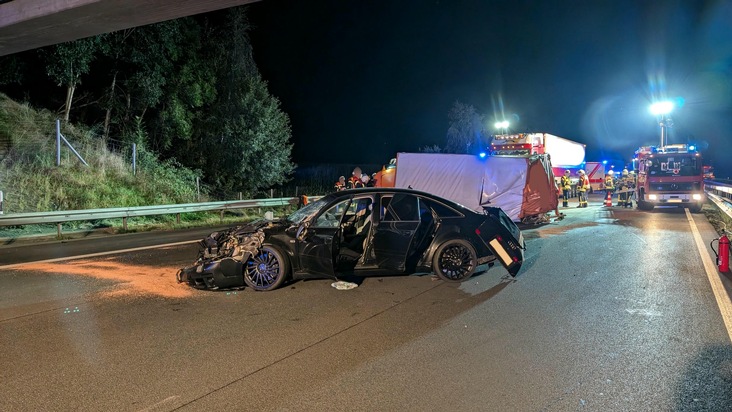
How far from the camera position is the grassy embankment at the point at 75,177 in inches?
607

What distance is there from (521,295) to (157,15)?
11.1 metres

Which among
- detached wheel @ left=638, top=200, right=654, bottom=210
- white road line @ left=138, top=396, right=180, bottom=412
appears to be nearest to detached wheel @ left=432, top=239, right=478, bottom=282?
white road line @ left=138, top=396, right=180, bottom=412

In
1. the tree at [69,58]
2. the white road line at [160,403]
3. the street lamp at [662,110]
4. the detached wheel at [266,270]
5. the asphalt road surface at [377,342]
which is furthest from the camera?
the street lamp at [662,110]

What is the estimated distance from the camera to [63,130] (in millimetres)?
18859

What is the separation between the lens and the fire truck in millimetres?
19062

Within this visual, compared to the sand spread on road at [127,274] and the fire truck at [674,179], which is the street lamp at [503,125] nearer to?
the fire truck at [674,179]

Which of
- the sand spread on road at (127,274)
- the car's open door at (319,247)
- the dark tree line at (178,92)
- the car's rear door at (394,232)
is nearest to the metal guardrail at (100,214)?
the sand spread on road at (127,274)

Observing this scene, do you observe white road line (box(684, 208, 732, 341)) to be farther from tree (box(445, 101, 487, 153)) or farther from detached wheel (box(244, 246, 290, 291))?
tree (box(445, 101, 487, 153))

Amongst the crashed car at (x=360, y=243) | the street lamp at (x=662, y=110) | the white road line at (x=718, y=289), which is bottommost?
the white road line at (x=718, y=289)

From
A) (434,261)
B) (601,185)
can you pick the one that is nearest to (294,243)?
(434,261)

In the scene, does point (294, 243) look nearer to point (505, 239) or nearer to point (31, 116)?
point (505, 239)

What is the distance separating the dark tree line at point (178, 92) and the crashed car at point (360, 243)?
15412 millimetres

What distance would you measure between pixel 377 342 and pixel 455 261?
115 inches

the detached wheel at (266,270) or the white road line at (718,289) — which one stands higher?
the detached wheel at (266,270)
